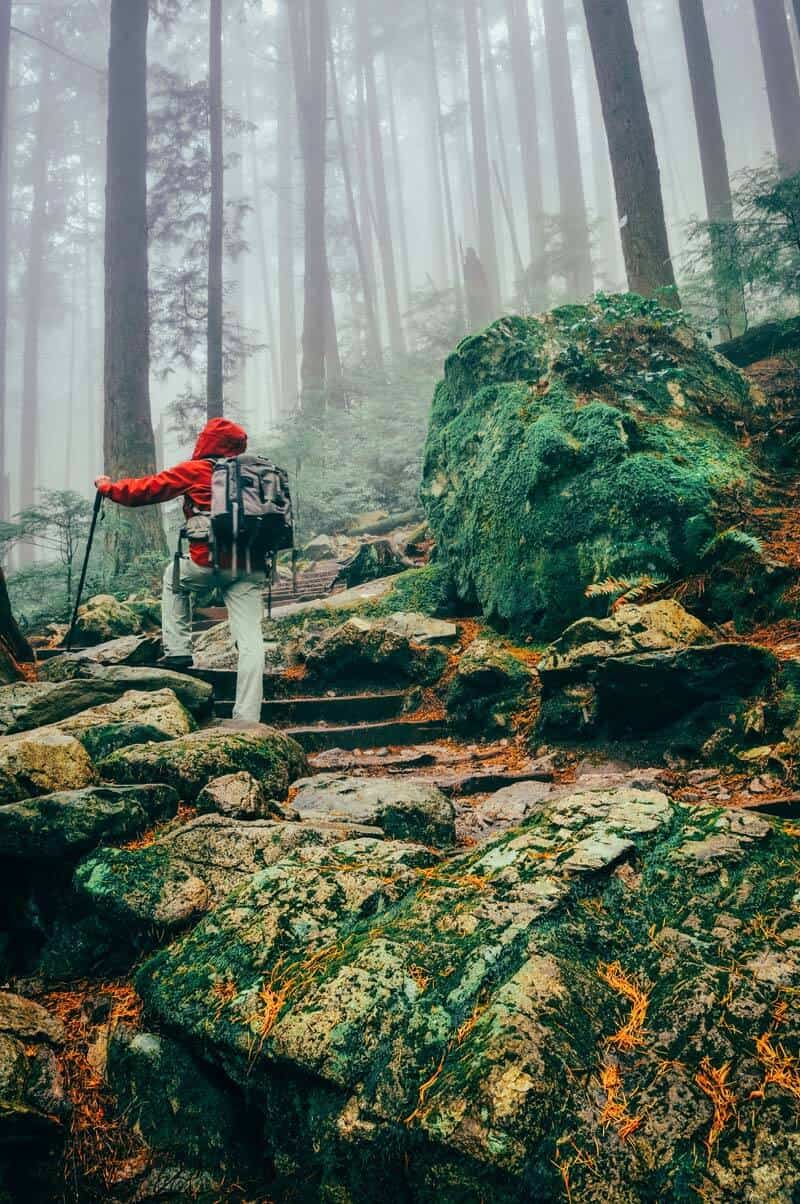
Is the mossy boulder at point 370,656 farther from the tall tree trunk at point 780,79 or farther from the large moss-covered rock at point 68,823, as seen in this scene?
the tall tree trunk at point 780,79

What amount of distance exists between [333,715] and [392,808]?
265 cm

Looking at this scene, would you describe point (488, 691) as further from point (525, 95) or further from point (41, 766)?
point (525, 95)

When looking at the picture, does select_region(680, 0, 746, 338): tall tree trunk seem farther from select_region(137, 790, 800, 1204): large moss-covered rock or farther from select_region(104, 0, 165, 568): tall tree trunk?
select_region(137, 790, 800, 1204): large moss-covered rock

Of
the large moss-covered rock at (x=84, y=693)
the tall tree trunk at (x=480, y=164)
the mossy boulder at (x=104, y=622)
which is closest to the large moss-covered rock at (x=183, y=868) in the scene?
the large moss-covered rock at (x=84, y=693)

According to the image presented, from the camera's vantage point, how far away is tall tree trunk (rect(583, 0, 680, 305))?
9562mm

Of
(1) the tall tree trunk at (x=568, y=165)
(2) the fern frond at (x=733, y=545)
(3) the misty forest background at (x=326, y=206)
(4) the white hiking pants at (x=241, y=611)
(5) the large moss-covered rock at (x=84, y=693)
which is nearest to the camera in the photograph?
(5) the large moss-covered rock at (x=84, y=693)

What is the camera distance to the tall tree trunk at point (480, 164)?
29.4m

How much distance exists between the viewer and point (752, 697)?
3.82m

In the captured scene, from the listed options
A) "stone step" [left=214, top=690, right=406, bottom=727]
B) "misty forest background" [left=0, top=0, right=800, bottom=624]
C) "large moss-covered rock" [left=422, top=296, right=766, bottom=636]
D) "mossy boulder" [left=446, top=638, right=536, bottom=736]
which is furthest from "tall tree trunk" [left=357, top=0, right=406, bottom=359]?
"mossy boulder" [left=446, top=638, right=536, bottom=736]

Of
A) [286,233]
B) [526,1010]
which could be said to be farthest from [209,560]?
[286,233]

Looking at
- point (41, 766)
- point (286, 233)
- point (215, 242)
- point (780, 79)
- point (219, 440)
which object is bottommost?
point (41, 766)

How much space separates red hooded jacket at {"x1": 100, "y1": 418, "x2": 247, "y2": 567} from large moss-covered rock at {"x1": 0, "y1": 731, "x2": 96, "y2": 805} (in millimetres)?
2332

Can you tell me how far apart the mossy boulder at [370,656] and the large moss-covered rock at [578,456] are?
2.81ft

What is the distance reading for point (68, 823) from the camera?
9.11ft
